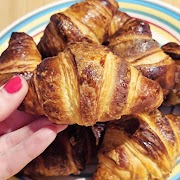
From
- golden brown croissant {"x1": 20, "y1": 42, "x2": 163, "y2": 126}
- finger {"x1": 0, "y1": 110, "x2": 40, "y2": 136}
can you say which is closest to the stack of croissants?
golden brown croissant {"x1": 20, "y1": 42, "x2": 163, "y2": 126}

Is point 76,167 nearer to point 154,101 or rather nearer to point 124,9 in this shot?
point 154,101

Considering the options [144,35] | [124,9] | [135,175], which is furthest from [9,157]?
[124,9]

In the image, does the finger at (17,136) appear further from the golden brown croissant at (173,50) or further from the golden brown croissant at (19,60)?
the golden brown croissant at (173,50)

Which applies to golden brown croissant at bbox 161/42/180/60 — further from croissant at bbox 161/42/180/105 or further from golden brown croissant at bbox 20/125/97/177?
golden brown croissant at bbox 20/125/97/177

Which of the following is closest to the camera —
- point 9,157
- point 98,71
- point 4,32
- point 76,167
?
point 98,71

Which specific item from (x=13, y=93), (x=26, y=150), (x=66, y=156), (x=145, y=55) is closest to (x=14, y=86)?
(x=13, y=93)

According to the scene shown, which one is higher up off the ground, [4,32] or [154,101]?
[4,32]
